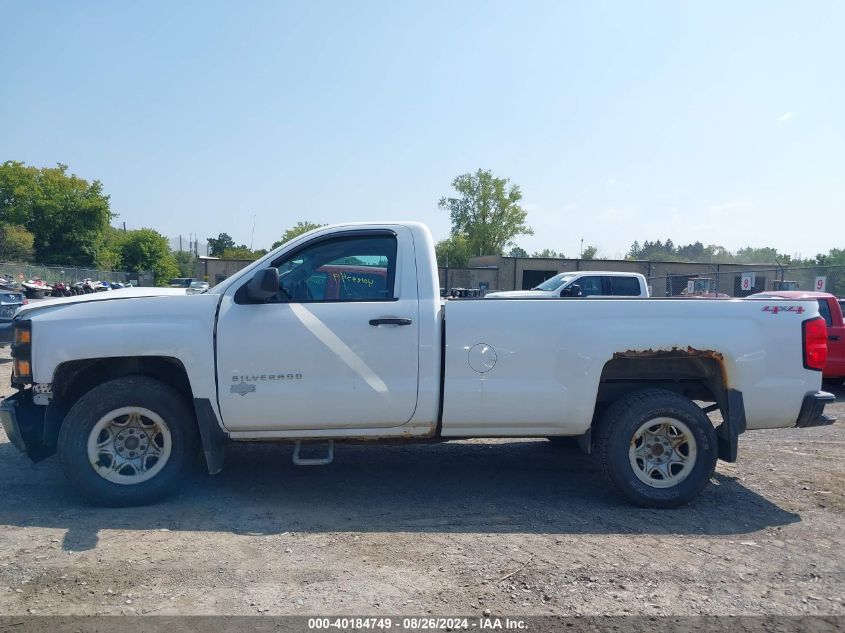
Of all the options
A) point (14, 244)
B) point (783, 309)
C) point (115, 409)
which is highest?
point (14, 244)

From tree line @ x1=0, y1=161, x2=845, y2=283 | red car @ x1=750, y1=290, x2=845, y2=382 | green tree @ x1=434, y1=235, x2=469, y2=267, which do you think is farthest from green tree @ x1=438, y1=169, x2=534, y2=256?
red car @ x1=750, y1=290, x2=845, y2=382

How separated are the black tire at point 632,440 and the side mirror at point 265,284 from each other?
2724 millimetres

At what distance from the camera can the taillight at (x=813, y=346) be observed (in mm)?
5164

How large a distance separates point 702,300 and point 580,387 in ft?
3.87

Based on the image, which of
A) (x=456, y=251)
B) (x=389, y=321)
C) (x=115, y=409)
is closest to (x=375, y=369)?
(x=389, y=321)

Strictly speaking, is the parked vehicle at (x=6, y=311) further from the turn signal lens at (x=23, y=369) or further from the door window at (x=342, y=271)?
the door window at (x=342, y=271)

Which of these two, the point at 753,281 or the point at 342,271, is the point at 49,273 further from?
the point at 342,271

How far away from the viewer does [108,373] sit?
5.20 m

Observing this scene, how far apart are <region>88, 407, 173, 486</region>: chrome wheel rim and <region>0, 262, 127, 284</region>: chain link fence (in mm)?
34823

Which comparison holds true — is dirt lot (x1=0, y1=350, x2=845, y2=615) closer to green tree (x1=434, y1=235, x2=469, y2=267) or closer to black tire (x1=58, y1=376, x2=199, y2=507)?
black tire (x1=58, y1=376, x2=199, y2=507)

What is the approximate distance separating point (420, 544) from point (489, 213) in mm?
80919

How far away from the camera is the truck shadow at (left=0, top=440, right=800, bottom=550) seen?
4.68m

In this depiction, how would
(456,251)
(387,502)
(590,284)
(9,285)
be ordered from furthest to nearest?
(456,251) < (9,285) < (590,284) < (387,502)

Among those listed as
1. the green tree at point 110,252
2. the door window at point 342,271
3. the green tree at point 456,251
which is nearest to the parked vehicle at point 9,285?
the door window at point 342,271
